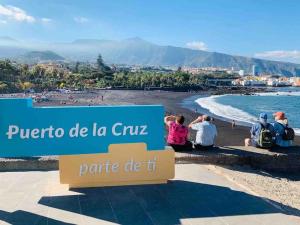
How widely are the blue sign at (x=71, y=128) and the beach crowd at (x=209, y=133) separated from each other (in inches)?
62.0

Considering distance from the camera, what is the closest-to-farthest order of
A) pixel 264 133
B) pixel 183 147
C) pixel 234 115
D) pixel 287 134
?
1. pixel 183 147
2. pixel 264 133
3. pixel 287 134
4. pixel 234 115

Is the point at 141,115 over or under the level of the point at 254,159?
over

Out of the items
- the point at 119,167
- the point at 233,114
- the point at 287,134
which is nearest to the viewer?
the point at 119,167

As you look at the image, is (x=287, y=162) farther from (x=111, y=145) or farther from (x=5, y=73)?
(x=5, y=73)

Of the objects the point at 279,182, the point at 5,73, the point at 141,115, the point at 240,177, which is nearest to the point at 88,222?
the point at 141,115

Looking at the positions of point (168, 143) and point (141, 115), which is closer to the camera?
point (141, 115)

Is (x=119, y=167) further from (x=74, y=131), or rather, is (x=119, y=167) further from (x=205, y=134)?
(x=205, y=134)

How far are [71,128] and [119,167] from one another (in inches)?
35.1

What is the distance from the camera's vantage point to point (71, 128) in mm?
5941

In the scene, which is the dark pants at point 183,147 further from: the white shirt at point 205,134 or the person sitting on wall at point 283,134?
the person sitting on wall at point 283,134

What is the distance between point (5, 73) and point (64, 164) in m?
133

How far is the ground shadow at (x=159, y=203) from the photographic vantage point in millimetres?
5078

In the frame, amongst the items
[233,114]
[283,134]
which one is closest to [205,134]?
[283,134]

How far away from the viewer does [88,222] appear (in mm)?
4793
